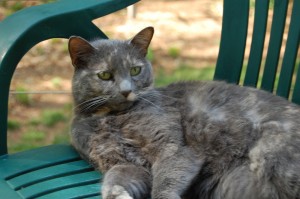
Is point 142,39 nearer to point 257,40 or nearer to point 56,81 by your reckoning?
point 257,40

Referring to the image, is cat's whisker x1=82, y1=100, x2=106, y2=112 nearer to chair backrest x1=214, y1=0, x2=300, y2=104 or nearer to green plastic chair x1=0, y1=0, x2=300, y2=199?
green plastic chair x1=0, y1=0, x2=300, y2=199

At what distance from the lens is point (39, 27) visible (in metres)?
2.40

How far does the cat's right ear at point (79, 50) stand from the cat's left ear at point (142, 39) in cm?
17

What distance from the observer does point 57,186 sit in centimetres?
226

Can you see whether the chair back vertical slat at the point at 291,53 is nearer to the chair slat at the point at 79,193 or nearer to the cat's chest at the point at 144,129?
the cat's chest at the point at 144,129

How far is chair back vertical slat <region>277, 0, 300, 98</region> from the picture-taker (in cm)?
252

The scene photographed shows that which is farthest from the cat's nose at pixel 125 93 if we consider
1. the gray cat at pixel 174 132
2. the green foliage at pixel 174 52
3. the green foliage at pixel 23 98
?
the green foliage at pixel 174 52

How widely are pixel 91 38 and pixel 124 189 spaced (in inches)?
26.5

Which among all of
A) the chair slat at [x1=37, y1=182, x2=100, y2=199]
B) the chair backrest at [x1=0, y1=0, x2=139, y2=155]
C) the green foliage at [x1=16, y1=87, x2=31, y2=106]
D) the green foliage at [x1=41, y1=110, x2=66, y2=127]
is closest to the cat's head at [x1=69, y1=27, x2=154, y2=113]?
the chair backrest at [x1=0, y1=0, x2=139, y2=155]

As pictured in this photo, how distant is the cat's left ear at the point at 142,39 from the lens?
8.08 ft

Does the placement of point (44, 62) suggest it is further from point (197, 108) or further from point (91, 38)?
point (197, 108)

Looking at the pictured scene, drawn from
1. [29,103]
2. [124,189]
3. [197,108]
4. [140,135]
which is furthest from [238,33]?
[29,103]

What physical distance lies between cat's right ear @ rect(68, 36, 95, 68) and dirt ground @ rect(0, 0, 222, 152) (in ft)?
3.71

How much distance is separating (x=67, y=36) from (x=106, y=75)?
0.27 metres
